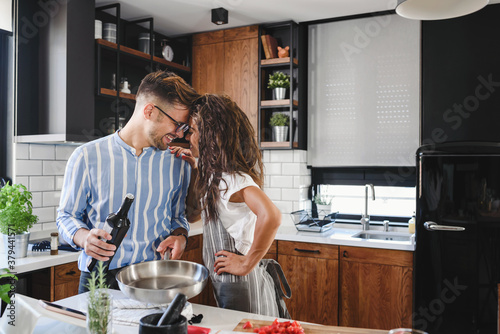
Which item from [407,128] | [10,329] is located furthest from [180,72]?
[10,329]

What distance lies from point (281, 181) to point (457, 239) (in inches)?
63.1

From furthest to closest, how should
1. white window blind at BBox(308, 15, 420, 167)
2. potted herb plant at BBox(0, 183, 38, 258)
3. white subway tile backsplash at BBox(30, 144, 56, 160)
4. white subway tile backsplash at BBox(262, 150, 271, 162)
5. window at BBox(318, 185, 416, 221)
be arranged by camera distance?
white subway tile backsplash at BBox(262, 150, 271, 162), window at BBox(318, 185, 416, 221), white window blind at BBox(308, 15, 420, 167), white subway tile backsplash at BBox(30, 144, 56, 160), potted herb plant at BBox(0, 183, 38, 258)

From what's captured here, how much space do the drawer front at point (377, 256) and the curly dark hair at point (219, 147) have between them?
1.84 meters

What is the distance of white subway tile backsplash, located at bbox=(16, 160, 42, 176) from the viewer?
2963 millimetres

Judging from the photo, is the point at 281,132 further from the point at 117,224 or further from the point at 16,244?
the point at 117,224

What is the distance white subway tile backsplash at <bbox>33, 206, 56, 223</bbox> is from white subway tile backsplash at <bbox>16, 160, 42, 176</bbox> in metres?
0.27

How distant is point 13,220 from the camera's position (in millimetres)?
2438

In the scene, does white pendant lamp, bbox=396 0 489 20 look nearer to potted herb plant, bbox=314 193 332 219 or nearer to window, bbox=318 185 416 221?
window, bbox=318 185 416 221

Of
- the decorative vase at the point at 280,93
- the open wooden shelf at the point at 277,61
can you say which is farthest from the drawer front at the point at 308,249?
the open wooden shelf at the point at 277,61

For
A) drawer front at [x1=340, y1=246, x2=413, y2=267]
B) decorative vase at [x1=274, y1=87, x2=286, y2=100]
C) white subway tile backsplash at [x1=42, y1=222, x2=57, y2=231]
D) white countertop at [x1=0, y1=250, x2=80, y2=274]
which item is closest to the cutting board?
white countertop at [x1=0, y1=250, x2=80, y2=274]

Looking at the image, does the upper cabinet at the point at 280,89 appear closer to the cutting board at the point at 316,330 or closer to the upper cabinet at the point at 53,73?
the upper cabinet at the point at 53,73

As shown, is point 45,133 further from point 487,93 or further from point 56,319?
point 487,93

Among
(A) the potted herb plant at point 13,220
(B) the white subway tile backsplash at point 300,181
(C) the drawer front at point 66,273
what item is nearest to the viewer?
(A) the potted herb plant at point 13,220

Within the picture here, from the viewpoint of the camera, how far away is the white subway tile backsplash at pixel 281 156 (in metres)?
4.00
